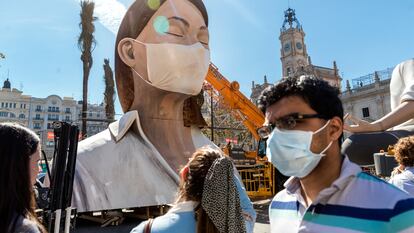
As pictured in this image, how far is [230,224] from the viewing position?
2172mm

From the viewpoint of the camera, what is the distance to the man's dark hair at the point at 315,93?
5.52ft

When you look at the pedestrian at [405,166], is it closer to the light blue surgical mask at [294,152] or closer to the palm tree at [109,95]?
the light blue surgical mask at [294,152]

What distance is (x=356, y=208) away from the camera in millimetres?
1415

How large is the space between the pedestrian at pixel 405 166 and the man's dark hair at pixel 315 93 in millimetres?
1953

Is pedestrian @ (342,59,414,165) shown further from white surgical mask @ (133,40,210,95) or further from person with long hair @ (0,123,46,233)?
person with long hair @ (0,123,46,233)

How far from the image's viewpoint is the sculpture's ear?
6543 millimetres

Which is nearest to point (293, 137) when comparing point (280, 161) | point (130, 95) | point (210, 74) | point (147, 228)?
point (280, 161)

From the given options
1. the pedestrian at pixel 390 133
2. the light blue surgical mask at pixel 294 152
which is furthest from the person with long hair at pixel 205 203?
the pedestrian at pixel 390 133

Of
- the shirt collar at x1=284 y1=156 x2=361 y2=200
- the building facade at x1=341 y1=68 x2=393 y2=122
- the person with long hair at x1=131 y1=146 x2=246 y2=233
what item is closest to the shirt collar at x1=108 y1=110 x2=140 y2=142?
the person with long hair at x1=131 y1=146 x2=246 y2=233

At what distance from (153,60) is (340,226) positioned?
17.6ft

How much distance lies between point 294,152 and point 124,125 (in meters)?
4.86

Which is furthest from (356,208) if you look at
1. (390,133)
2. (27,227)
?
(390,133)

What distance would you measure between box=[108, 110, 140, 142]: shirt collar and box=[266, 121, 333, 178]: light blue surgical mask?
15.2 feet

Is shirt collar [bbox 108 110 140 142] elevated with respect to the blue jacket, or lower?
elevated
